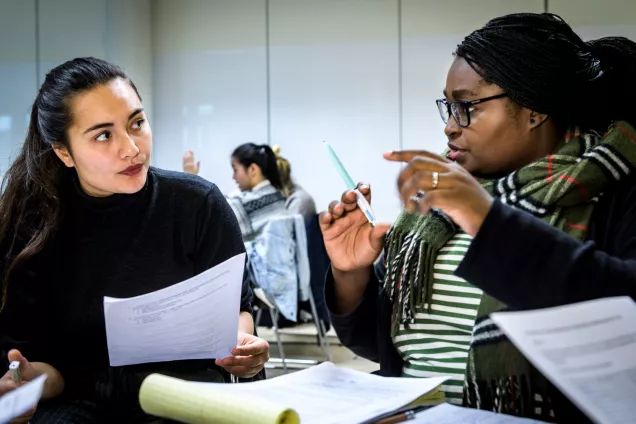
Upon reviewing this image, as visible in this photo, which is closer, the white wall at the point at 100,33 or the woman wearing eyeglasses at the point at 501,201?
the woman wearing eyeglasses at the point at 501,201

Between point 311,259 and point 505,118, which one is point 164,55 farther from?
point 505,118

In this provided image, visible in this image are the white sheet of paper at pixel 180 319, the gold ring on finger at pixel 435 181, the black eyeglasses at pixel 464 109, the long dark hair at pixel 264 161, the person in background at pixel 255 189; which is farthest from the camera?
the long dark hair at pixel 264 161

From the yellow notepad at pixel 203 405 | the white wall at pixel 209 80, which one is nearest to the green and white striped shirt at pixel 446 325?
the yellow notepad at pixel 203 405

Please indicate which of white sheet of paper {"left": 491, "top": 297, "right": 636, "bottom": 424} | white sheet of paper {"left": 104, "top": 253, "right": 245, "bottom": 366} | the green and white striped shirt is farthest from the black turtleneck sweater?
white sheet of paper {"left": 491, "top": 297, "right": 636, "bottom": 424}

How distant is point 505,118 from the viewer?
4.11ft

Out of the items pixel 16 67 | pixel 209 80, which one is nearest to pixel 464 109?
pixel 16 67

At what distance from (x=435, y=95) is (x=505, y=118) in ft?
13.6

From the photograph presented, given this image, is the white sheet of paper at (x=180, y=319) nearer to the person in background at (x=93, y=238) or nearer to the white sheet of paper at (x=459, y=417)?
the person in background at (x=93, y=238)

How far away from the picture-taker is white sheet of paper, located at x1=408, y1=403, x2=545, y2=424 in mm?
874

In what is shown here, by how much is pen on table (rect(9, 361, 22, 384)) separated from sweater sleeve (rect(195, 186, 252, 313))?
45 cm

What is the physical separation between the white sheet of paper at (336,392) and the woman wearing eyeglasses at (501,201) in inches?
6.2

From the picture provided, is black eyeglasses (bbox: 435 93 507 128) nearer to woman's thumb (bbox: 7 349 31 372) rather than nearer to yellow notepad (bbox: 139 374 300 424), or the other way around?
yellow notepad (bbox: 139 374 300 424)

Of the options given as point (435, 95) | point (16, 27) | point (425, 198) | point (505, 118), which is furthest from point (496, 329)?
point (435, 95)

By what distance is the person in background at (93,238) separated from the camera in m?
1.40
